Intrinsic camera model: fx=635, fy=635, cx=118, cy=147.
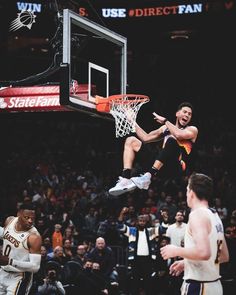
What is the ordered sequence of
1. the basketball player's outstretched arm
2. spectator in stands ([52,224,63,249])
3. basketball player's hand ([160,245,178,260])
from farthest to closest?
spectator in stands ([52,224,63,249]) → the basketball player's outstretched arm → basketball player's hand ([160,245,178,260])

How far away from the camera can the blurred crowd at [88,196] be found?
37.7ft

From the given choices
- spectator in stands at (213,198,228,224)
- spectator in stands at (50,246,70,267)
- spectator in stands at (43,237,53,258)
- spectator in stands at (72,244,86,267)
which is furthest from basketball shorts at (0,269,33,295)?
spectator in stands at (213,198,228,224)

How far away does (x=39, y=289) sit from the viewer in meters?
10.7

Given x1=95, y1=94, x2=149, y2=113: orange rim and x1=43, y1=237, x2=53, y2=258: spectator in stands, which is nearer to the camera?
x1=95, y1=94, x2=149, y2=113: orange rim

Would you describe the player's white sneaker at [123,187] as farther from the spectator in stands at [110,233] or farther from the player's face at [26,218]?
the spectator in stands at [110,233]

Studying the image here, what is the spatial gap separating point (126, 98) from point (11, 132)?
42.2 ft

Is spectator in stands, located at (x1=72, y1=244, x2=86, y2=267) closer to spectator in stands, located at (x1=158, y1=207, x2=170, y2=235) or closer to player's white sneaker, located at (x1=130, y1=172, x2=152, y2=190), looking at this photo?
spectator in stands, located at (x1=158, y1=207, x2=170, y2=235)

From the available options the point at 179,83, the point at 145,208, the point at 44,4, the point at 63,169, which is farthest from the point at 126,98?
the point at 179,83

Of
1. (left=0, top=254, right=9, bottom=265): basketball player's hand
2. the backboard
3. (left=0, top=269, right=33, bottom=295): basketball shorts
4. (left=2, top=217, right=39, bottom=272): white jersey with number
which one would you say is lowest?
(left=0, top=269, right=33, bottom=295): basketball shorts

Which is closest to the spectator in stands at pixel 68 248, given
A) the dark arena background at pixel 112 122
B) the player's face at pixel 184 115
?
the dark arena background at pixel 112 122

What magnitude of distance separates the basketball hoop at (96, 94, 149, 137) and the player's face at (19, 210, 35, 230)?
59.6 inches

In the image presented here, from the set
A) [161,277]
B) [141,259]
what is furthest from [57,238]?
[161,277]

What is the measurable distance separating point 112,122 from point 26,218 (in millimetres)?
11709

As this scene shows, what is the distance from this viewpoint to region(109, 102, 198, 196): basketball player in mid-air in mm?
8008
